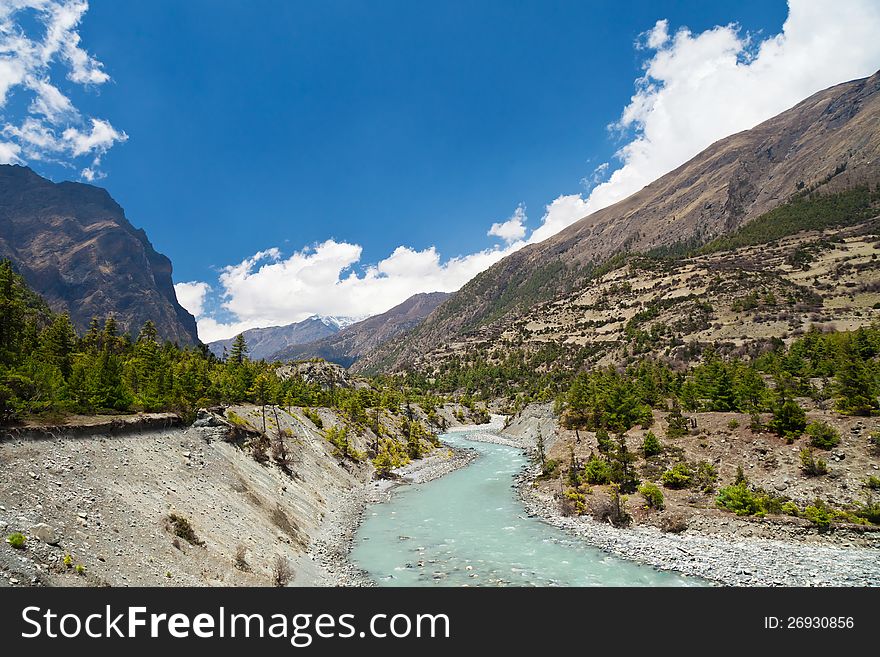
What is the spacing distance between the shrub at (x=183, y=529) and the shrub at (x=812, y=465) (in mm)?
42343

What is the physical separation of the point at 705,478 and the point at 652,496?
5890 millimetres

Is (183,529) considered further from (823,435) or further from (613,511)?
(823,435)

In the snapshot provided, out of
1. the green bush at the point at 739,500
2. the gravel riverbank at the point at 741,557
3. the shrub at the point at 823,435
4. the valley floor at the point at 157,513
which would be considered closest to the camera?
the valley floor at the point at 157,513

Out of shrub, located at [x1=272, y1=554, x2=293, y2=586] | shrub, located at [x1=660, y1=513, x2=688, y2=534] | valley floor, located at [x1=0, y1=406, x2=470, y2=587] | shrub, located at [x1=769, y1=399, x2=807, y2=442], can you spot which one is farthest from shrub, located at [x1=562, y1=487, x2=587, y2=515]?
shrub, located at [x1=272, y1=554, x2=293, y2=586]

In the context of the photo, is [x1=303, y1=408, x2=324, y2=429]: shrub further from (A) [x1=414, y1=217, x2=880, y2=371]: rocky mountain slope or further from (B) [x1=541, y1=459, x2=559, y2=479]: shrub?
(A) [x1=414, y1=217, x2=880, y2=371]: rocky mountain slope

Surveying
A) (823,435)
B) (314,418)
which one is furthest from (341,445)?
(823,435)

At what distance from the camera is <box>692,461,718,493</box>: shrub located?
36.1m

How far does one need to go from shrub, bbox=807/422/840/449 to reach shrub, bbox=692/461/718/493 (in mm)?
7936

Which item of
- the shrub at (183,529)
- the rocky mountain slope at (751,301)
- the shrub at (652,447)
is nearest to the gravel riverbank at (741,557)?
the shrub at (652,447)

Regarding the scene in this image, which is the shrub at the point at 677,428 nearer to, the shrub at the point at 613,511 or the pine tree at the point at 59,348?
the shrub at the point at 613,511

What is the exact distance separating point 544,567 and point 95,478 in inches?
1023

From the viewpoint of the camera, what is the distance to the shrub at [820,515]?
28.2m

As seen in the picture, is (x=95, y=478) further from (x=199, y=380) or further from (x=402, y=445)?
(x=402, y=445)

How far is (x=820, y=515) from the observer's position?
A: 94.1 ft
